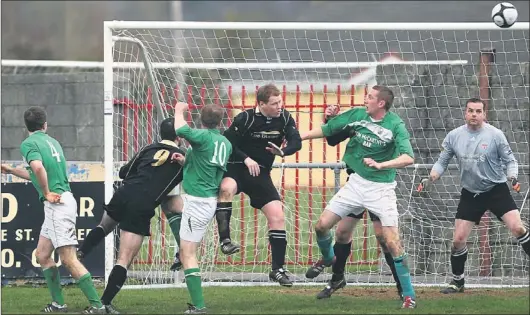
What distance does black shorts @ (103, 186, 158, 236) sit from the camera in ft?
39.4

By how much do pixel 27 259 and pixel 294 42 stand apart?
4.34 meters

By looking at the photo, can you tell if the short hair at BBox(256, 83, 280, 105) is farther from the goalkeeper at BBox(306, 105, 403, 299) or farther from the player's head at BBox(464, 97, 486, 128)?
the player's head at BBox(464, 97, 486, 128)

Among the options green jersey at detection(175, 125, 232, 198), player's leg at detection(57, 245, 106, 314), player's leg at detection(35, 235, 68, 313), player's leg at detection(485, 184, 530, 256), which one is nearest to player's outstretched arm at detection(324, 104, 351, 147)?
green jersey at detection(175, 125, 232, 198)

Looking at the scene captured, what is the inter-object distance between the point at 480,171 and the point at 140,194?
3672 millimetres

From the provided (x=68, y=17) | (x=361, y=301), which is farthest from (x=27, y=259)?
(x=68, y=17)

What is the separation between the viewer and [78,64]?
799 inches

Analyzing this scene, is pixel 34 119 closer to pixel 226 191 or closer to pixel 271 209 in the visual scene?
pixel 226 191

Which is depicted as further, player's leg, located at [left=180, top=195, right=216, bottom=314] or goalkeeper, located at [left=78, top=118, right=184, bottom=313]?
goalkeeper, located at [left=78, top=118, right=184, bottom=313]

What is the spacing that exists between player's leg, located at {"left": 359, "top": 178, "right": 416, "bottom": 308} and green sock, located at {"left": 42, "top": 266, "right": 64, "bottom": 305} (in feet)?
10.3

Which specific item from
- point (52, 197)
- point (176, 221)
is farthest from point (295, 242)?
point (52, 197)

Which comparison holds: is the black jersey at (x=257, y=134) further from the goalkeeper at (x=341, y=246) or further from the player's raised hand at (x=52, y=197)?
the player's raised hand at (x=52, y=197)

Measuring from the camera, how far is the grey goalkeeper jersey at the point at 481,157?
13117 mm

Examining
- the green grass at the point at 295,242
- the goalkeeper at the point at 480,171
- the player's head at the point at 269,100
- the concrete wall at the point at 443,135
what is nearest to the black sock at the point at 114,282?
the player's head at the point at 269,100

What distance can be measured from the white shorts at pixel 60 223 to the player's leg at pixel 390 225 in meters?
2.89
